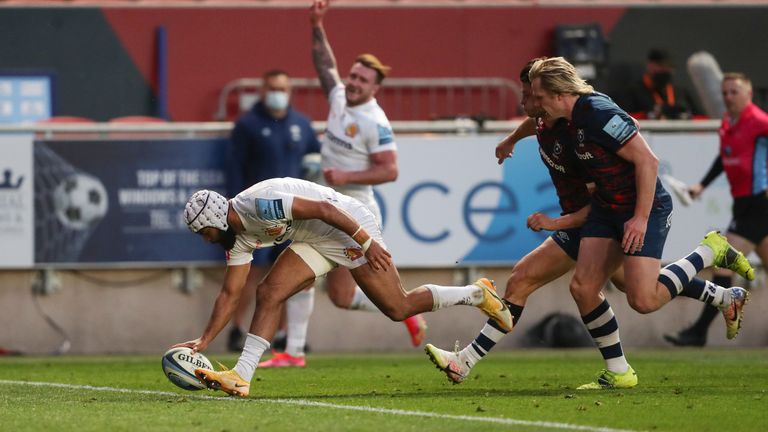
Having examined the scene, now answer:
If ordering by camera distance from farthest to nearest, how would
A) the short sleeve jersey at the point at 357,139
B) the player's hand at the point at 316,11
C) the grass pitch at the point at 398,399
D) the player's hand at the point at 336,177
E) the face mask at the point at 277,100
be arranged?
the face mask at the point at 277,100
the player's hand at the point at 316,11
the short sleeve jersey at the point at 357,139
the player's hand at the point at 336,177
the grass pitch at the point at 398,399

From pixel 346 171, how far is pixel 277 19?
692cm

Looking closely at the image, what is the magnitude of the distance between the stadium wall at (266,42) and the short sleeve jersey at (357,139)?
589 cm

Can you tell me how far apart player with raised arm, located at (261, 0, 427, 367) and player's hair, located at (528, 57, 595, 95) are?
309cm

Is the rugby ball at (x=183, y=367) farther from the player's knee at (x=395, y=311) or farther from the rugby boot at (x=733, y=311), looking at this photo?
the rugby boot at (x=733, y=311)

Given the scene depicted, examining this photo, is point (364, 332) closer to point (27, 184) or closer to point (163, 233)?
point (163, 233)

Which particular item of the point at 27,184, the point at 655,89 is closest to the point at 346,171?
the point at 27,184

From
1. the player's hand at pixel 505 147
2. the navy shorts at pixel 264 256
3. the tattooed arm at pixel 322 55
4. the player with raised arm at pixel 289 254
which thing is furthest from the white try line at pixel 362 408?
the navy shorts at pixel 264 256

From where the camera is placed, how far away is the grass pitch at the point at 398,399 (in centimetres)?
752

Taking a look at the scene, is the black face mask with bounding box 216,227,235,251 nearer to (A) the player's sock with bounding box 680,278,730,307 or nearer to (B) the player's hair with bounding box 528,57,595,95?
(B) the player's hair with bounding box 528,57,595,95

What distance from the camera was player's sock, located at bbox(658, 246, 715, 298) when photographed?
364 inches

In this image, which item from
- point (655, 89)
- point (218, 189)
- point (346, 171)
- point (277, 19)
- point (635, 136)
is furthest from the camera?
point (277, 19)

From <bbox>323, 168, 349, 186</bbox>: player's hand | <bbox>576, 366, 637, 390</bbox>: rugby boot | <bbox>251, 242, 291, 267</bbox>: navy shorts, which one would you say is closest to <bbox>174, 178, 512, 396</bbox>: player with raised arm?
<bbox>576, 366, 637, 390</bbox>: rugby boot

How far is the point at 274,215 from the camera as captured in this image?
28.3 ft

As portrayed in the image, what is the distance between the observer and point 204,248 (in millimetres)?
14211
